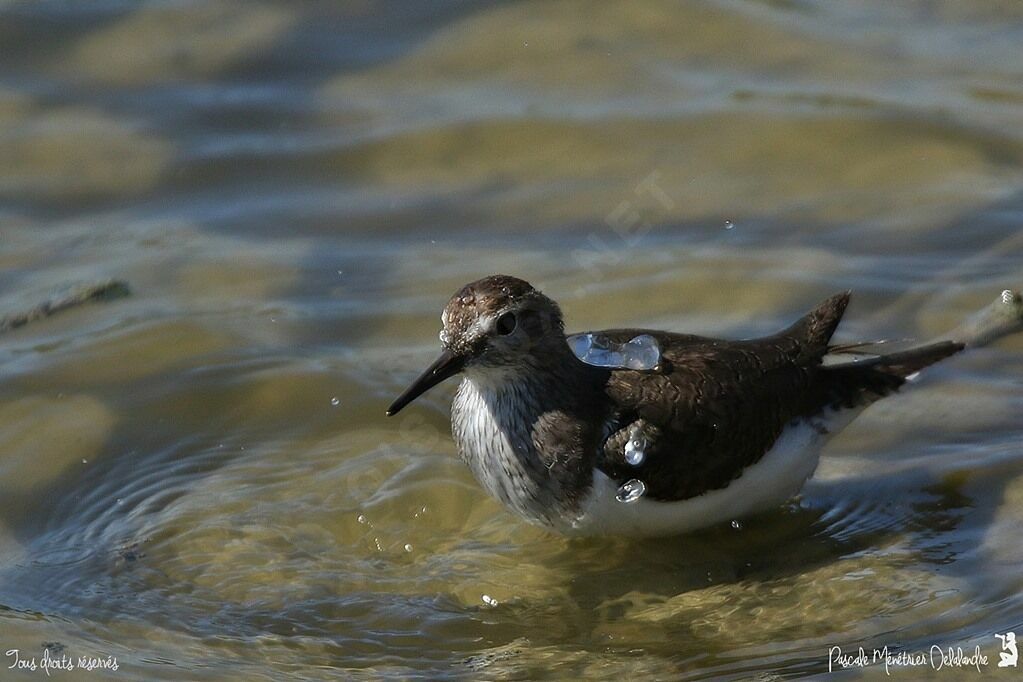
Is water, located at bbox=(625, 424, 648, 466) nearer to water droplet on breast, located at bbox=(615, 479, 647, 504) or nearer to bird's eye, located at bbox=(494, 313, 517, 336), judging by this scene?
water droplet on breast, located at bbox=(615, 479, 647, 504)

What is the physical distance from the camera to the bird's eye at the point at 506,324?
20.9 ft

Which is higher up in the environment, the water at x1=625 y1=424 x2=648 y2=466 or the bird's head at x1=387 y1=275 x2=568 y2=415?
the bird's head at x1=387 y1=275 x2=568 y2=415

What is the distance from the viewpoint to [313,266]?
9266 millimetres

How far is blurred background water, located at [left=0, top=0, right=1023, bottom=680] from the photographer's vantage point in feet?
20.4

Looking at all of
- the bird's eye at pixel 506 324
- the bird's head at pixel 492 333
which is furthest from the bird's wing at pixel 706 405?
the bird's eye at pixel 506 324

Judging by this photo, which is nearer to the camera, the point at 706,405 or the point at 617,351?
the point at 706,405

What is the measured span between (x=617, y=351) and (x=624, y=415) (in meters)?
0.48

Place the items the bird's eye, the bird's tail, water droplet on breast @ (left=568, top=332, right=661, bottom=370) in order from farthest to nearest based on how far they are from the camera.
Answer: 1. the bird's tail
2. water droplet on breast @ (left=568, top=332, right=661, bottom=370)
3. the bird's eye

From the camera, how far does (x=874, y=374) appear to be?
23.0 ft

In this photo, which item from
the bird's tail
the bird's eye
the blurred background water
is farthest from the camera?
the bird's tail

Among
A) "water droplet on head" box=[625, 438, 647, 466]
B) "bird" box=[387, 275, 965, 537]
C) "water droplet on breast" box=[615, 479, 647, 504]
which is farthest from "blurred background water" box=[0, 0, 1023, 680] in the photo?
"water droplet on head" box=[625, 438, 647, 466]

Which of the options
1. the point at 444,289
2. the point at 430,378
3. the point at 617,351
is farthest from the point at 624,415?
the point at 444,289

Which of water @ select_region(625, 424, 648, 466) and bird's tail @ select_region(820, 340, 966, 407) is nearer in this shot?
water @ select_region(625, 424, 648, 466)

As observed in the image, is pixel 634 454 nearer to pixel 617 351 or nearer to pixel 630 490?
pixel 630 490
